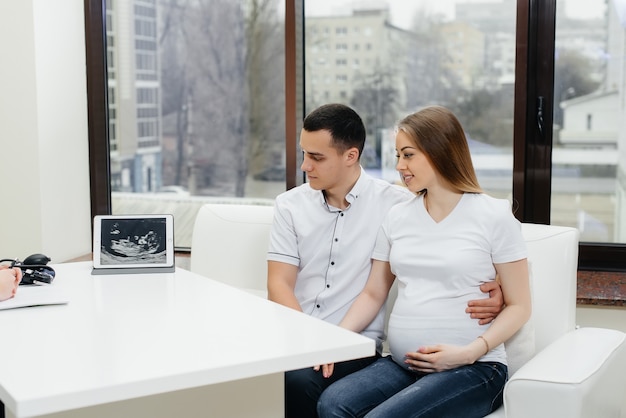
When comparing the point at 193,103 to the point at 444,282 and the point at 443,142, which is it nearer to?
the point at 443,142

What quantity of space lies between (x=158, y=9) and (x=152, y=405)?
2.05m

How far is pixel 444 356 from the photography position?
A: 1.95m

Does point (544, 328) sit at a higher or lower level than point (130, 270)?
lower

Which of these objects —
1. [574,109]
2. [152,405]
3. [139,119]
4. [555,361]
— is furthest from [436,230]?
[139,119]

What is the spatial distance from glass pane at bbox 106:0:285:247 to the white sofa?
1.84ft

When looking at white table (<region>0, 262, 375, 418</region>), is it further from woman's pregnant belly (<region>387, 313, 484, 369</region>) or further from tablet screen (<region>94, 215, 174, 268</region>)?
woman's pregnant belly (<region>387, 313, 484, 369</region>)

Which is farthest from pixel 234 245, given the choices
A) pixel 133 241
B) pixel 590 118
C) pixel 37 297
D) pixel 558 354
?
pixel 590 118

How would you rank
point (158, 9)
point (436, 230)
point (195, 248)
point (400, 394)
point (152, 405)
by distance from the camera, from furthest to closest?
point (158, 9) < point (195, 248) < point (436, 230) < point (400, 394) < point (152, 405)

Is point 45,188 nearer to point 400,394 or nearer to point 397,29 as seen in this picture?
point 397,29

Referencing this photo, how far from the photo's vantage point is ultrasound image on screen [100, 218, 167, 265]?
2.35 meters

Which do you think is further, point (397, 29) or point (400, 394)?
point (397, 29)

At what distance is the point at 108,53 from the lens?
3410 millimetres

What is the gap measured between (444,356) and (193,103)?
1.77m

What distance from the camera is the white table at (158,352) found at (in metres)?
1.35
